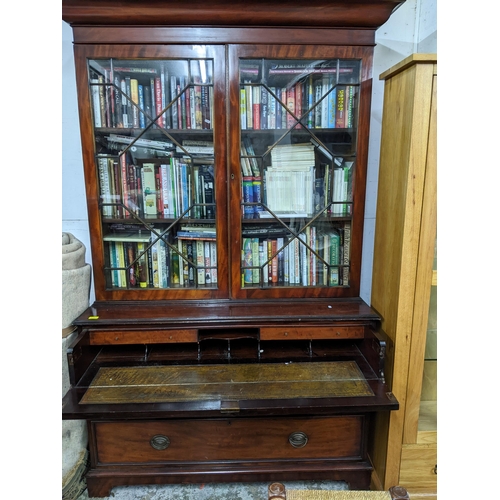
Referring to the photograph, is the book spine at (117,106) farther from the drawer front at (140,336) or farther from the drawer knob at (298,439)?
the drawer knob at (298,439)

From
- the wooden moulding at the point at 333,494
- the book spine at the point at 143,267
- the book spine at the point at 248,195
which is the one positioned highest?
the book spine at the point at 248,195

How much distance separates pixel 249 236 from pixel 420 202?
671 millimetres

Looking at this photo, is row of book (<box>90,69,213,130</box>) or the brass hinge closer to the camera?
the brass hinge

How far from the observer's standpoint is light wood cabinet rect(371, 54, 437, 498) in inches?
47.7

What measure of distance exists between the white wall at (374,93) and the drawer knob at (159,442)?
0.73m

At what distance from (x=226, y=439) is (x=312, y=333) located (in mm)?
541

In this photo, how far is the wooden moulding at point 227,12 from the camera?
1.26m

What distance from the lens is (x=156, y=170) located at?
152cm

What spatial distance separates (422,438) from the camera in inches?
55.6

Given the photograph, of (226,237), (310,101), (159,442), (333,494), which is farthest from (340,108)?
(159,442)

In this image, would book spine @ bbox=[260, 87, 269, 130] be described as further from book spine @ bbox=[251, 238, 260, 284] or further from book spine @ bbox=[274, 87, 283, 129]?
book spine @ bbox=[251, 238, 260, 284]

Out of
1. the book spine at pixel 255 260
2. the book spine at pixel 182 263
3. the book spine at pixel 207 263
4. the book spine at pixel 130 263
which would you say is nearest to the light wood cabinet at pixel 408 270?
the book spine at pixel 255 260

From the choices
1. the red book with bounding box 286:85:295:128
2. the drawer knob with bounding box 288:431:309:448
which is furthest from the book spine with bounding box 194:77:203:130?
the drawer knob with bounding box 288:431:309:448

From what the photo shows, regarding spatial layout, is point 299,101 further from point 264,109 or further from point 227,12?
point 227,12
